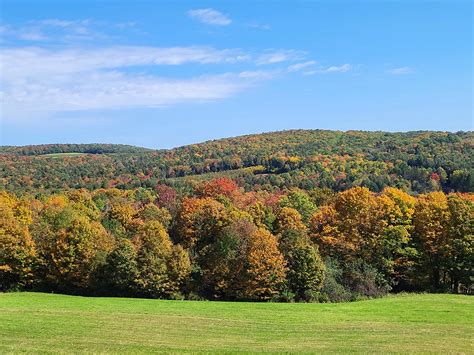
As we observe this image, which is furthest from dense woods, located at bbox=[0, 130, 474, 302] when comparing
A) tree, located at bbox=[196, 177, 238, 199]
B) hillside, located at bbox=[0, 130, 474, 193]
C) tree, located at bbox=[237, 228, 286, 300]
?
hillside, located at bbox=[0, 130, 474, 193]

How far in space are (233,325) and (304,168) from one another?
11246cm

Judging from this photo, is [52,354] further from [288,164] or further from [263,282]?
[288,164]

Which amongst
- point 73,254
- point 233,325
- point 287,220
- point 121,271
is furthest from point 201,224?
point 233,325

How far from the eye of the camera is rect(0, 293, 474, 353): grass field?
2900 centimetres

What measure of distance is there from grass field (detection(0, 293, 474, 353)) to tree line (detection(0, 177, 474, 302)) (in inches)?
182

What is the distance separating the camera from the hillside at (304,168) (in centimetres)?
12194

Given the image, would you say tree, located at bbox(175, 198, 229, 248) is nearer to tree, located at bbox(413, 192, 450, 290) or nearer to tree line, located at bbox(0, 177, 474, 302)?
tree line, located at bbox(0, 177, 474, 302)

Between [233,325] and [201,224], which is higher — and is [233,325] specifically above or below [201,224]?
below

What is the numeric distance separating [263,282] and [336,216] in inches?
534

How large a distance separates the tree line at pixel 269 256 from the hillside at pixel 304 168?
53.9 metres

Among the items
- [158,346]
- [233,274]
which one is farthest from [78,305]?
[158,346]

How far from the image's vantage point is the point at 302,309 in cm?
4397

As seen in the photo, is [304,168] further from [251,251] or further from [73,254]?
[73,254]

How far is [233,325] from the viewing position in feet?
119
